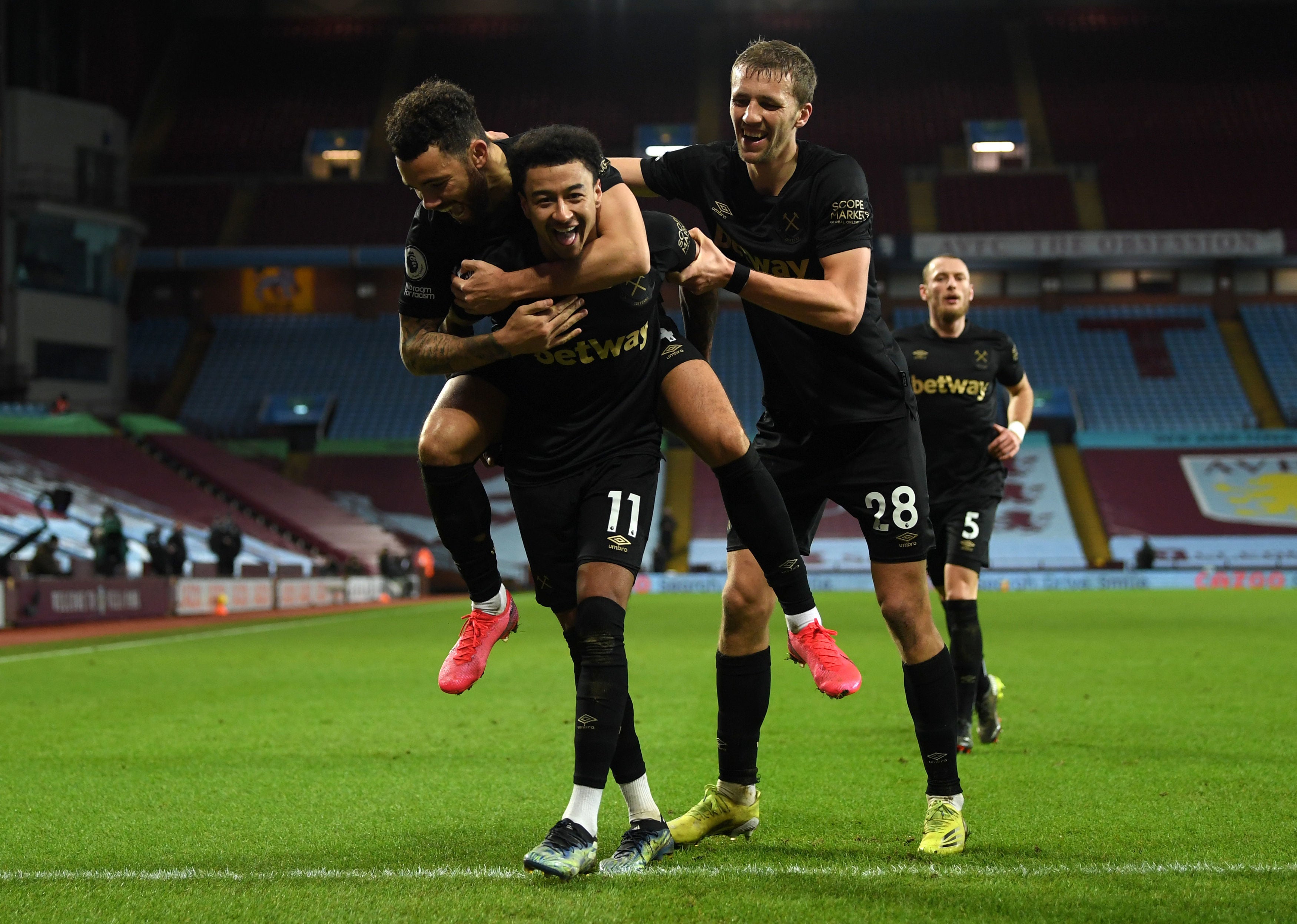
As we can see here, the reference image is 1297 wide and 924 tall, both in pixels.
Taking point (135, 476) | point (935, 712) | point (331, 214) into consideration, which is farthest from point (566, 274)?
point (331, 214)

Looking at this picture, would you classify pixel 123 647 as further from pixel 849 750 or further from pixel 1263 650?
pixel 1263 650

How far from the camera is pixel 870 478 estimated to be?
4.85 metres

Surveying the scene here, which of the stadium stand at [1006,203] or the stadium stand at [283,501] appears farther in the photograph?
the stadium stand at [1006,203]

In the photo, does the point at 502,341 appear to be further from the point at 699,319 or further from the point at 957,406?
the point at 957,406

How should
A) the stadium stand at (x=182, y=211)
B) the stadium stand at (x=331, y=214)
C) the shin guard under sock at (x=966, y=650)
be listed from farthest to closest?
1. the stadium stand at (x=182, y=211)
2. the stadium stand at (x=331, y=214)
3. the shin guard under sock at (x=966, y=650)

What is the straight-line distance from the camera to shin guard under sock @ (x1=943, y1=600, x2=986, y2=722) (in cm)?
690

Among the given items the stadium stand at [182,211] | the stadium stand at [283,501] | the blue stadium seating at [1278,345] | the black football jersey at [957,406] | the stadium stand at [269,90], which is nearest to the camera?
the black football jersey at [957,406]

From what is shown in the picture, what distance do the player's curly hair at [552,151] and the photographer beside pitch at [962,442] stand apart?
349 cm

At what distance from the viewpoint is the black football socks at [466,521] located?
441 cm

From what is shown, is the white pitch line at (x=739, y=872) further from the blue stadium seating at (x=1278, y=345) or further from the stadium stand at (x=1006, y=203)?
the stadium stand at (x=1006, y=203)

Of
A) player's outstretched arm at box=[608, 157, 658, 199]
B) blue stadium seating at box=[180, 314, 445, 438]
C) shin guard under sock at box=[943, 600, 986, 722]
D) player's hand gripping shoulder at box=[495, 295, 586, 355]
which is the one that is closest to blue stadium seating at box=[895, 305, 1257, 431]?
blue stadium seating at box=[180, 314, 445, 438]

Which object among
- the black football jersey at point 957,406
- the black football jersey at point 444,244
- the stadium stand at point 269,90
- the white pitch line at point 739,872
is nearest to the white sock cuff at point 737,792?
the white pitch line at point 739,872

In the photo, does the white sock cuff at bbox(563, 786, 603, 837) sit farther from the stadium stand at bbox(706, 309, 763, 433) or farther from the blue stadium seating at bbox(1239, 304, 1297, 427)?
the blue stadium seating at bbox(1239, 304, 1297, 427)

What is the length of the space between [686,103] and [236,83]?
1639 centimetres
